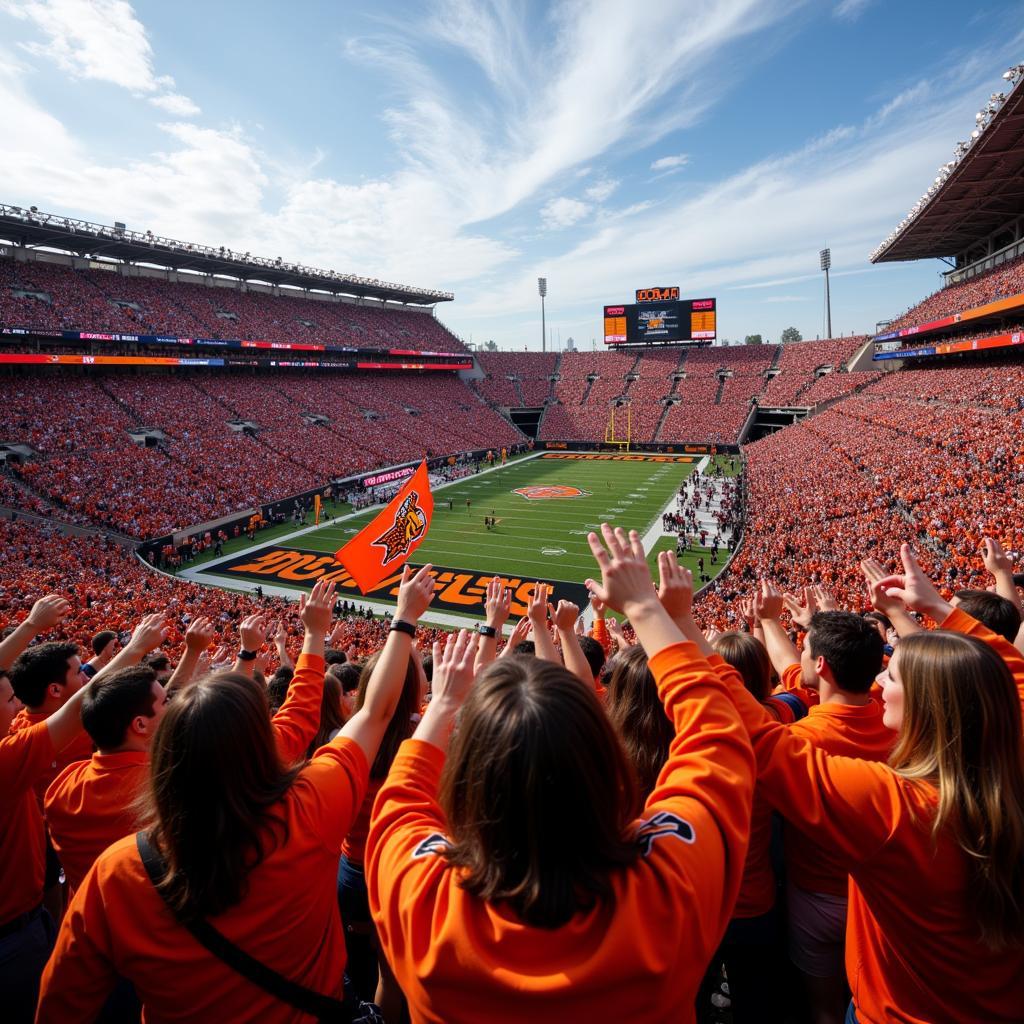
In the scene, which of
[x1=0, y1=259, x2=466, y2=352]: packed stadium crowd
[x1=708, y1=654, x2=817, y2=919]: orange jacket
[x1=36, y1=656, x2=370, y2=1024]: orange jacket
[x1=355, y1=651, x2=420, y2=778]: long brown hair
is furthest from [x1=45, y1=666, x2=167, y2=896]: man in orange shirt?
[x1=0, y1=259, x2=466, y2=352]: packed stadium crowd

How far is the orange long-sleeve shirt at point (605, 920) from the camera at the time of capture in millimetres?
1124

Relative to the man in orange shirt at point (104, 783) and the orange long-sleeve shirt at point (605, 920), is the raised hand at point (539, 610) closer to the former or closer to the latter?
the orange long-sleeve shirt at point (605, 920)

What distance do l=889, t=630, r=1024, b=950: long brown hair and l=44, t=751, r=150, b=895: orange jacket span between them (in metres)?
2.90

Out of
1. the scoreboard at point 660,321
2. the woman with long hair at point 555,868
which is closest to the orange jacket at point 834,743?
the woman with long hair at point 555,868

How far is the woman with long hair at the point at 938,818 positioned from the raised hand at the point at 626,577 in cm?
50

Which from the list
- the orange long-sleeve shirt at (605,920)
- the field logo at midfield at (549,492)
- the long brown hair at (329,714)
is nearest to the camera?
the orange long-sleeve shirt at (605,920)

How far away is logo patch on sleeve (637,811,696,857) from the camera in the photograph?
4.24 feet

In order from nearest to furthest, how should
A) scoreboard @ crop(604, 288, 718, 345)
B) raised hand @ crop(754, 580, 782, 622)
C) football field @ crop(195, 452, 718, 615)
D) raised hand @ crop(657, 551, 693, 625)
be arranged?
raised hand @ crop(657, 551, 693, 625) → raised hand @ crop(754, 580, 782, 622) → football field @ crop(195, 452, 718, 615) → scoreboard @ crop(604, 288, 718, 345)

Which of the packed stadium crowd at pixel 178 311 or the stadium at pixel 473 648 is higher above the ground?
the packed stadium crowd at pixel 178 311

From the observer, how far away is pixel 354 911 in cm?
330

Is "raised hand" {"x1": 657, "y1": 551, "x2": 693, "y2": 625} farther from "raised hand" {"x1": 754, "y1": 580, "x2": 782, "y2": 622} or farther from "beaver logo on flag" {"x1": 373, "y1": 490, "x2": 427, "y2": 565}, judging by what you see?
"beaver logo on flag" {"x1": 373, "y1": 490, "x2": 427, "y2": 565}

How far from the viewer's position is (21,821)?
2.94 meters

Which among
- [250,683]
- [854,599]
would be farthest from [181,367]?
[250,683]

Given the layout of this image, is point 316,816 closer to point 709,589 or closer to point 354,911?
point 354,911
